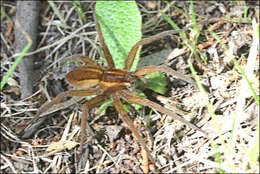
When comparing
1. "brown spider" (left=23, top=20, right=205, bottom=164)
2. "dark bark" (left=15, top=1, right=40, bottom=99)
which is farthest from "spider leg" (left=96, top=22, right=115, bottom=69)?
"dark bark" (left=15, top=1, right=40, bottom=99)

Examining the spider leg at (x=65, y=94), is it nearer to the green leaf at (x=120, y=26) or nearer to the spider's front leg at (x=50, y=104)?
the spider's front leg at (x=50, y=104)

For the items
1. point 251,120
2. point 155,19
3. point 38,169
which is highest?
point 155,19

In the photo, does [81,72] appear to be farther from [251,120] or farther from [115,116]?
[251,120]

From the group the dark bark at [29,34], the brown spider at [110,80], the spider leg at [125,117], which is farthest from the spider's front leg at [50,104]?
the dark bark at [29,34]

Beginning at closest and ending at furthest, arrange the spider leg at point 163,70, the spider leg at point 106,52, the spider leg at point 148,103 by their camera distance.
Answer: the spider leg at point 148,103, the spider leg at point 163,70, the spider leg at point 106,52

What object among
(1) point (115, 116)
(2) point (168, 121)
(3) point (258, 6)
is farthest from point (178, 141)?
(3) point (258, 6)

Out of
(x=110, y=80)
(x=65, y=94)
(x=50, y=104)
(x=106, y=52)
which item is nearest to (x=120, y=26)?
(x=106, y=52)

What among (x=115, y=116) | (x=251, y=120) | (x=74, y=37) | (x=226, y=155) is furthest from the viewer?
(x=74, y=37)

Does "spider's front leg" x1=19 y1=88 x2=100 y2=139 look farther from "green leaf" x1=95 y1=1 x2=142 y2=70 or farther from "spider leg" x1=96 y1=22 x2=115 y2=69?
"green leaf" x1=95 y1=1 x2=142 y2=70

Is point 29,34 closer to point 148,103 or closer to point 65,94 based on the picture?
point 65,94
